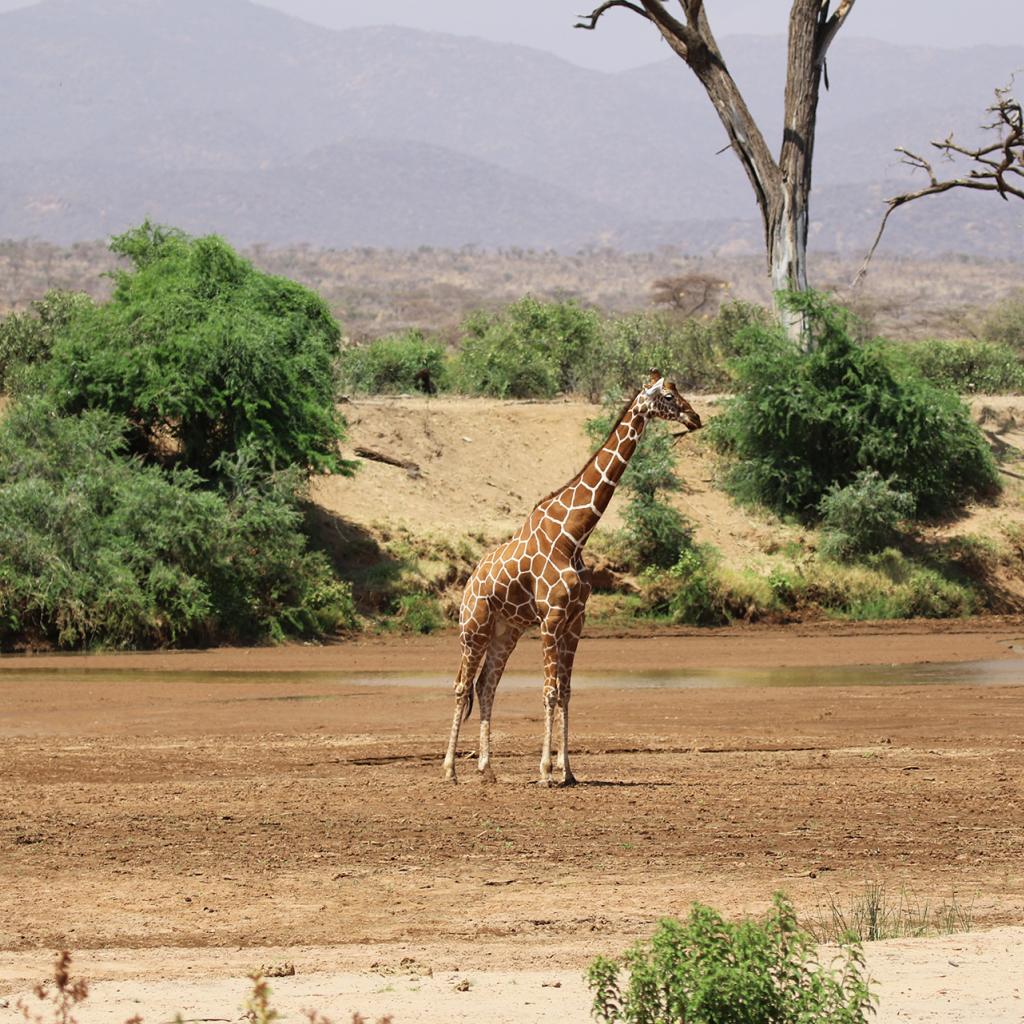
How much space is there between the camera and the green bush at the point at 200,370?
29.9 meters

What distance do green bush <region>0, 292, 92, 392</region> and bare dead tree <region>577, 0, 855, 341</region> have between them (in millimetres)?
12344

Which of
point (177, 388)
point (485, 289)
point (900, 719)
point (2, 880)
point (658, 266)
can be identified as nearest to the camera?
point (2, 880)

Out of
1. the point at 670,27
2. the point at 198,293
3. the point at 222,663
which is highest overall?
the point at 670,27

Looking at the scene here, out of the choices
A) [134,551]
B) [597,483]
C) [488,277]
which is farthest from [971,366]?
[488,277]

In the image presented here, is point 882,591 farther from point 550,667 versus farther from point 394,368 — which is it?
point 550,667

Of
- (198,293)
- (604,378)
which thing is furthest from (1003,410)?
(198,293)

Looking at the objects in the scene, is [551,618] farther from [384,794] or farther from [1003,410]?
[1003,410]

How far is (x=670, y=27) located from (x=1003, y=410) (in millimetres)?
11067

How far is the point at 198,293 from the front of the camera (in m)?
31.6

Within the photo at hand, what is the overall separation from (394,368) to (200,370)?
15.5 metres

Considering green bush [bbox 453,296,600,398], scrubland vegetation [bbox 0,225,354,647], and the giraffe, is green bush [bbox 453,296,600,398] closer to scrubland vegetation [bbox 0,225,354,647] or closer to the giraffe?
scrubland vegetation [bbox 0,225,354,647]

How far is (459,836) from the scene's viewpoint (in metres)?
13.0

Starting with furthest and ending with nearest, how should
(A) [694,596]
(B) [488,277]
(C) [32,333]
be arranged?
(B) [488,277] → (C) [32,333] → (A) [694,596]

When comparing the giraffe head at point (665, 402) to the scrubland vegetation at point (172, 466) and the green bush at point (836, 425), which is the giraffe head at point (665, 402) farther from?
the green bush at point (836, 425)
